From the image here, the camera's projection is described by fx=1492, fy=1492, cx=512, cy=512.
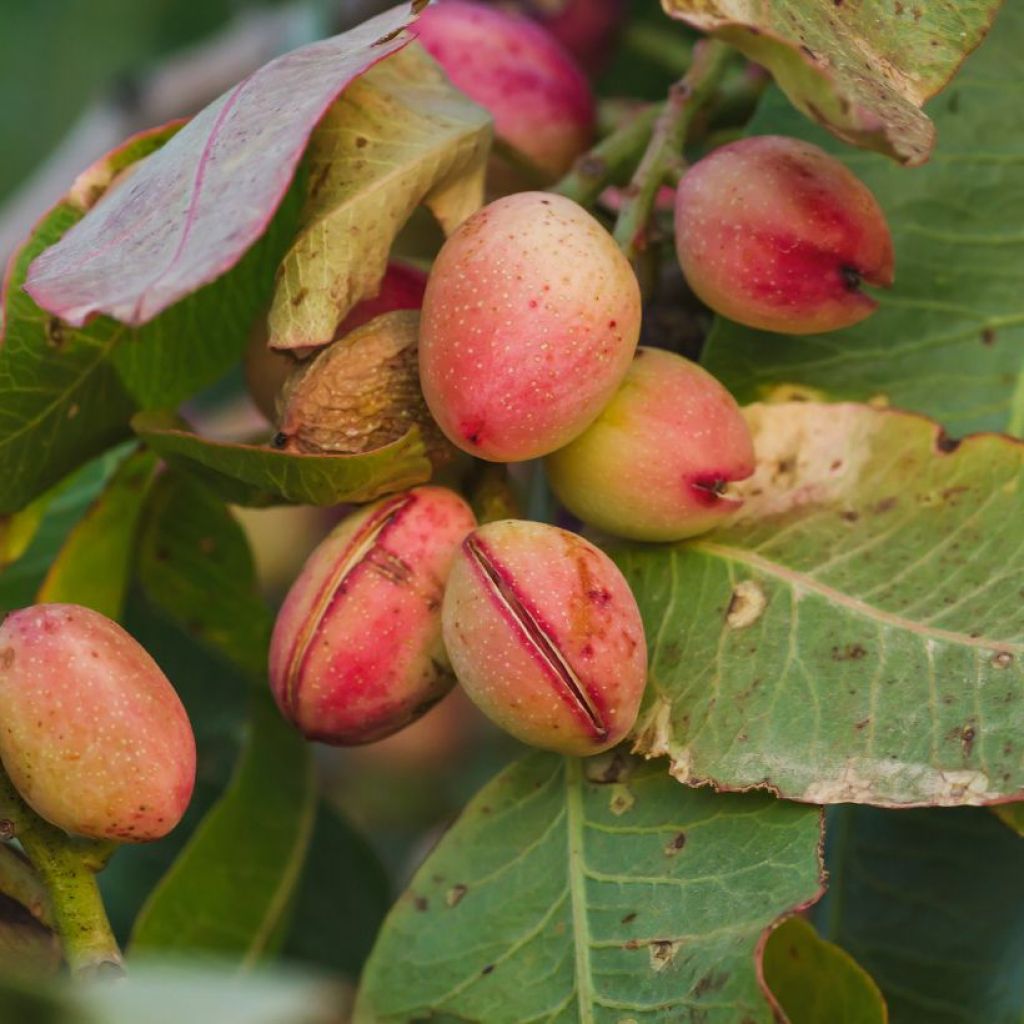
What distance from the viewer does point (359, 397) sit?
0.82m

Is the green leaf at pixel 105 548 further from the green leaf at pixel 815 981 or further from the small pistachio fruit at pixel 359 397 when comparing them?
the green leaf at pixel 815 981

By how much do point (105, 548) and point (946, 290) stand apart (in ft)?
1.95

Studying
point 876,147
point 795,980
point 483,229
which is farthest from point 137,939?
point 876,147

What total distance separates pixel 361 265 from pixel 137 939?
0.51 meters

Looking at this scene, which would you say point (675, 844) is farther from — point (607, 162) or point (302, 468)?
point (607, 162)

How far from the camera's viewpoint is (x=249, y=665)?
113 cm

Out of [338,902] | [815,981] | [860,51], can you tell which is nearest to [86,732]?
[815,981]

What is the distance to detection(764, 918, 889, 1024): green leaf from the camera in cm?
83

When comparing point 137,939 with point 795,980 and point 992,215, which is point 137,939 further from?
point 992,215

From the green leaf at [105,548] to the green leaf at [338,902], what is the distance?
1.24 ft

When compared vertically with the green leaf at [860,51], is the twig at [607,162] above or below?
below

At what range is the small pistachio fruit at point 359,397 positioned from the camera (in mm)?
814

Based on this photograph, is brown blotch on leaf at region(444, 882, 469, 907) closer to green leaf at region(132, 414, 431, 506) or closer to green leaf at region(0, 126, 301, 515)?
green leaf at region(132, 414, 431, 506)

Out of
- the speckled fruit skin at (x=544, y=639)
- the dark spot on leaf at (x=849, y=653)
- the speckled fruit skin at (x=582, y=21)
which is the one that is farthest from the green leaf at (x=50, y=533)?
the speckled fruit skin at (x=582, y=21)
